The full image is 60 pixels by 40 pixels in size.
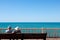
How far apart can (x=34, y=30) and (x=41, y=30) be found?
0.47 metres

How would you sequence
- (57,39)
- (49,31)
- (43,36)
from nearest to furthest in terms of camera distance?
(43,36) < (57,39) < (49,31)

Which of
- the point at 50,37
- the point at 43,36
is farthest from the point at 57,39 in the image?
the point at 43,36

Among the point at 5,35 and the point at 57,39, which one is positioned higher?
the point at 5,35

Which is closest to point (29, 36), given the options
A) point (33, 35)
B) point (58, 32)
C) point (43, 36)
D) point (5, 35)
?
point (33, 35)

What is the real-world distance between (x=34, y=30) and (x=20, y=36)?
3.17 m

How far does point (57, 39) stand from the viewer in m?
9.18

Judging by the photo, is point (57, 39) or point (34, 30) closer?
point (57, 39)

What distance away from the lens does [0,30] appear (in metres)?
9.66

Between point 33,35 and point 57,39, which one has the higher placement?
point 33,35

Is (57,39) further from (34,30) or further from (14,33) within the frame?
(14,33)

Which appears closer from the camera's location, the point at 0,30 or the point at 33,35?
the point at 33,35

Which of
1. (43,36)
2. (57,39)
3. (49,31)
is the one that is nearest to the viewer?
(43,36)

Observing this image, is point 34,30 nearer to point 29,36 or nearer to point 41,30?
point 41,30

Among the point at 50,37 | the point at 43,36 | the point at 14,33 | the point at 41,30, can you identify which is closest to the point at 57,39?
the point at 50,37
